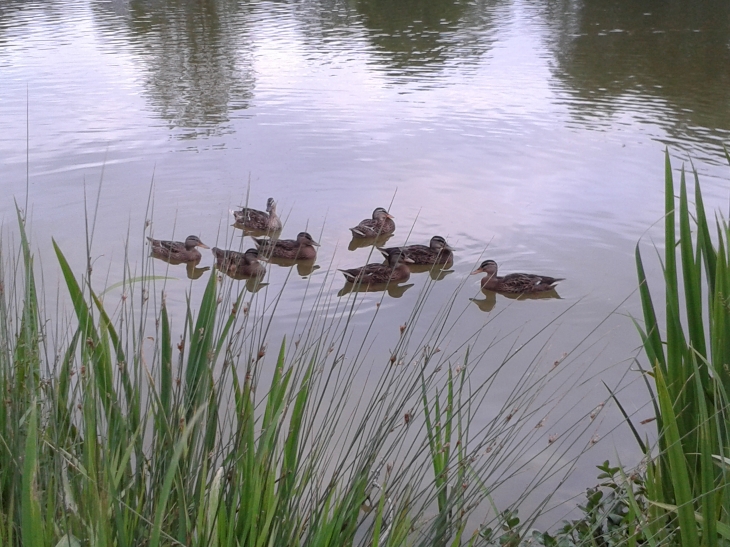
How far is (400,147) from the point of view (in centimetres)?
860

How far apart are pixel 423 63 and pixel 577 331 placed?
9086 millimetres

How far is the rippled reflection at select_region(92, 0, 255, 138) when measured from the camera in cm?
1020

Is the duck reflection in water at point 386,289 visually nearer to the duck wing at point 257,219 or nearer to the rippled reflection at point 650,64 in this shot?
the duck wing at point 257,219

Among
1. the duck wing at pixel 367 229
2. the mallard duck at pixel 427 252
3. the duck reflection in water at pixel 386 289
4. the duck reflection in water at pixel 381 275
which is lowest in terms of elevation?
the duck reflection in water at pixel 386 289

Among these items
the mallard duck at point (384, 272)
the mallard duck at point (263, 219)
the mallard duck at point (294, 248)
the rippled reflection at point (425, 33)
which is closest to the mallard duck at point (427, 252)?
the mallard duck at point (384, 272)

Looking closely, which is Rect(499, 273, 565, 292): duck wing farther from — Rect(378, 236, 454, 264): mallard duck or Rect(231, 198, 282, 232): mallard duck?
Rect(231, 198, 282, 232): mallard duck

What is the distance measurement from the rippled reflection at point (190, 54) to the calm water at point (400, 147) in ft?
0.20

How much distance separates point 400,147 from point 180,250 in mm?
3323

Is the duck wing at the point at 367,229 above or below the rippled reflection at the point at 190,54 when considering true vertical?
below

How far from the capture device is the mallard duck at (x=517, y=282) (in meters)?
5.52

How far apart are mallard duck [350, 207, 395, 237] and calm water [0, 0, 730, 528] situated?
18 centimetres

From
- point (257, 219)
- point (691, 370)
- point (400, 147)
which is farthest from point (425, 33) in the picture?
point (691, 370)

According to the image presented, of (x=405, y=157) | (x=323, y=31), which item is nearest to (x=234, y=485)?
(x=405, y=157)

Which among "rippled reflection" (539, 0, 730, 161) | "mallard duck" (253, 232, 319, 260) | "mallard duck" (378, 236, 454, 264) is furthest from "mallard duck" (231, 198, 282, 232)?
"rippled reflection" (539, 0, 730, 161)
